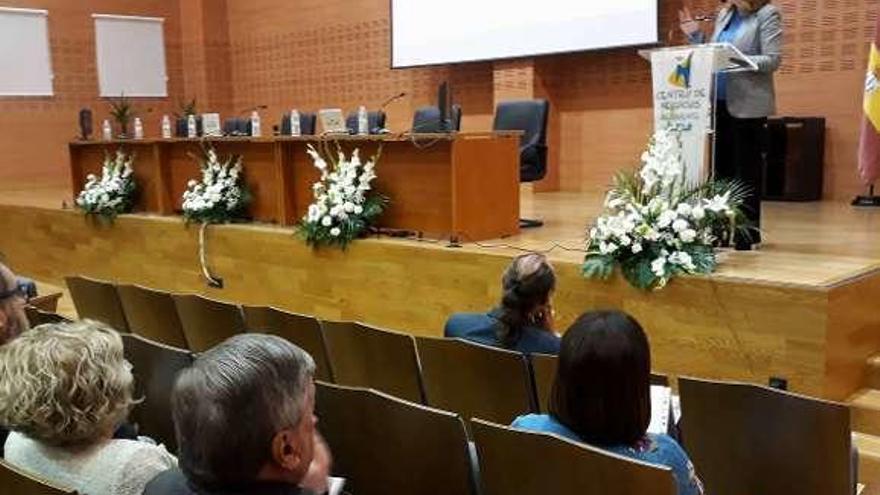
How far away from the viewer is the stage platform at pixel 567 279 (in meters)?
3.32

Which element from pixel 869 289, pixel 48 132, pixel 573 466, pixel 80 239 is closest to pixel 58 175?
pixel 48 132

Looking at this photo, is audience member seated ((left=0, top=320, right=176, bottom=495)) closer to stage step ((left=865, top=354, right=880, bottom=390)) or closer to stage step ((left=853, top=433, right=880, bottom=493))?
stage step ((left=853, top=433, right=880, bottom=493))

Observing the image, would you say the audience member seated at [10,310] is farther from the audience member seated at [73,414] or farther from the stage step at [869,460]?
the stage step at [869,460]

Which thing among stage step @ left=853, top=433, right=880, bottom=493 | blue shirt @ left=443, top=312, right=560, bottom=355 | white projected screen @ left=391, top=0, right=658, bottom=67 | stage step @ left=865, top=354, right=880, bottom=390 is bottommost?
stage step @ left=853, top=433, right=880, bottom=493

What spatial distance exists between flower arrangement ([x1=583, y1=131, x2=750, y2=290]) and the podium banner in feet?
0.19

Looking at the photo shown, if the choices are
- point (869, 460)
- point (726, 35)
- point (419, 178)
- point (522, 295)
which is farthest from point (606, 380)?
point (419, 178)

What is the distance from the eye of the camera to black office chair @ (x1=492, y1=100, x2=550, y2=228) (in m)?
5.56

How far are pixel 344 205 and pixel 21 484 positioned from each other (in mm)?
3564

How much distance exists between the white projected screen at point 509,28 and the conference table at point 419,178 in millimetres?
2948

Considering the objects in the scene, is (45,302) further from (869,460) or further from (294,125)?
(869,460)

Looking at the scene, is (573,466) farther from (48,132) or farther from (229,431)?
(48,132)

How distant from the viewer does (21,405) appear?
1626mm

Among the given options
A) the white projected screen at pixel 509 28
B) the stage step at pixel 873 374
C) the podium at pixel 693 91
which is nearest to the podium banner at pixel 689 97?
the podium at pixel 693 91

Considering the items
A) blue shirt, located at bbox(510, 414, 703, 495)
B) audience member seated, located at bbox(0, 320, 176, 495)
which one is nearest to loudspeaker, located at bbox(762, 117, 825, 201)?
blue shirt, located at bbox(510, 414, 703, 495)
